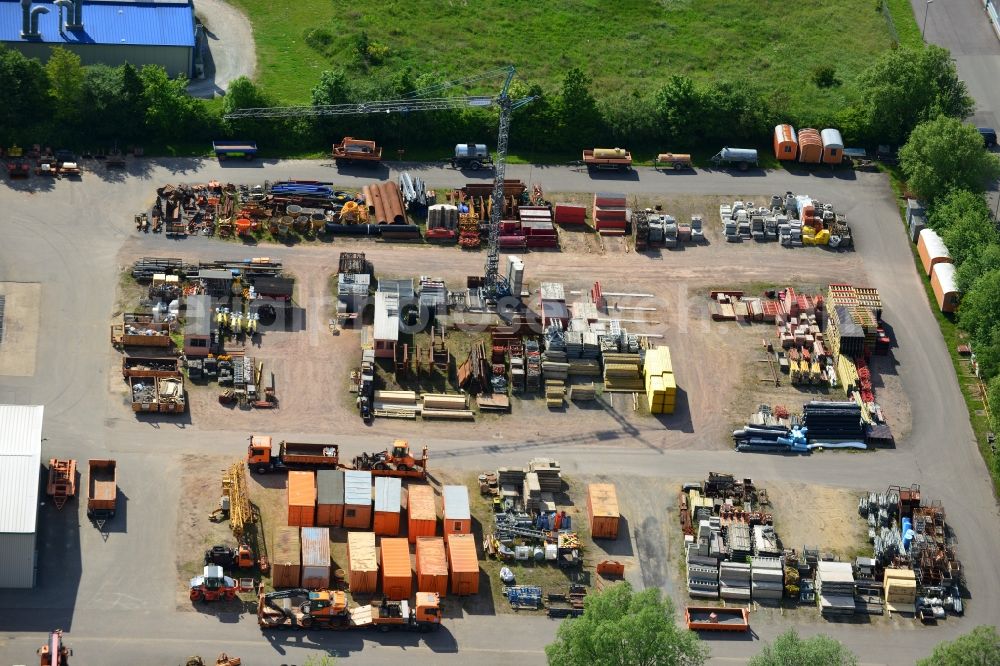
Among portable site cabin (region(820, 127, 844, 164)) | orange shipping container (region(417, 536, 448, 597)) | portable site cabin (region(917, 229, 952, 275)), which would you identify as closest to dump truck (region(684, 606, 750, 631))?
orange shipping container (region(417, 536, 448, 597))

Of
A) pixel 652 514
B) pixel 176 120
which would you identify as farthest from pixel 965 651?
pixel 176 120

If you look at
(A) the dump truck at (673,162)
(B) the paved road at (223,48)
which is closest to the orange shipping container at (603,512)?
A: (A) the dump truck at (673,162)

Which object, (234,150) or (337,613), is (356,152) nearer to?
(234,150)

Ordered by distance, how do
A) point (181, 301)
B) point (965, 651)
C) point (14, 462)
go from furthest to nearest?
point (181, 301), point (14, 462), point (965, 651)

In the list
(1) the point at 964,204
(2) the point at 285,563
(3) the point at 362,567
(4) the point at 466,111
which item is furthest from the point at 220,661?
(1) the point at 964,204

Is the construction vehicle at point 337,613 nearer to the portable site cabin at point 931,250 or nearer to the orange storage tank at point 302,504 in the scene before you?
the orange storage tank at point 302,504

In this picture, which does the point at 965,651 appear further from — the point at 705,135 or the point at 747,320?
the point at 705,135
